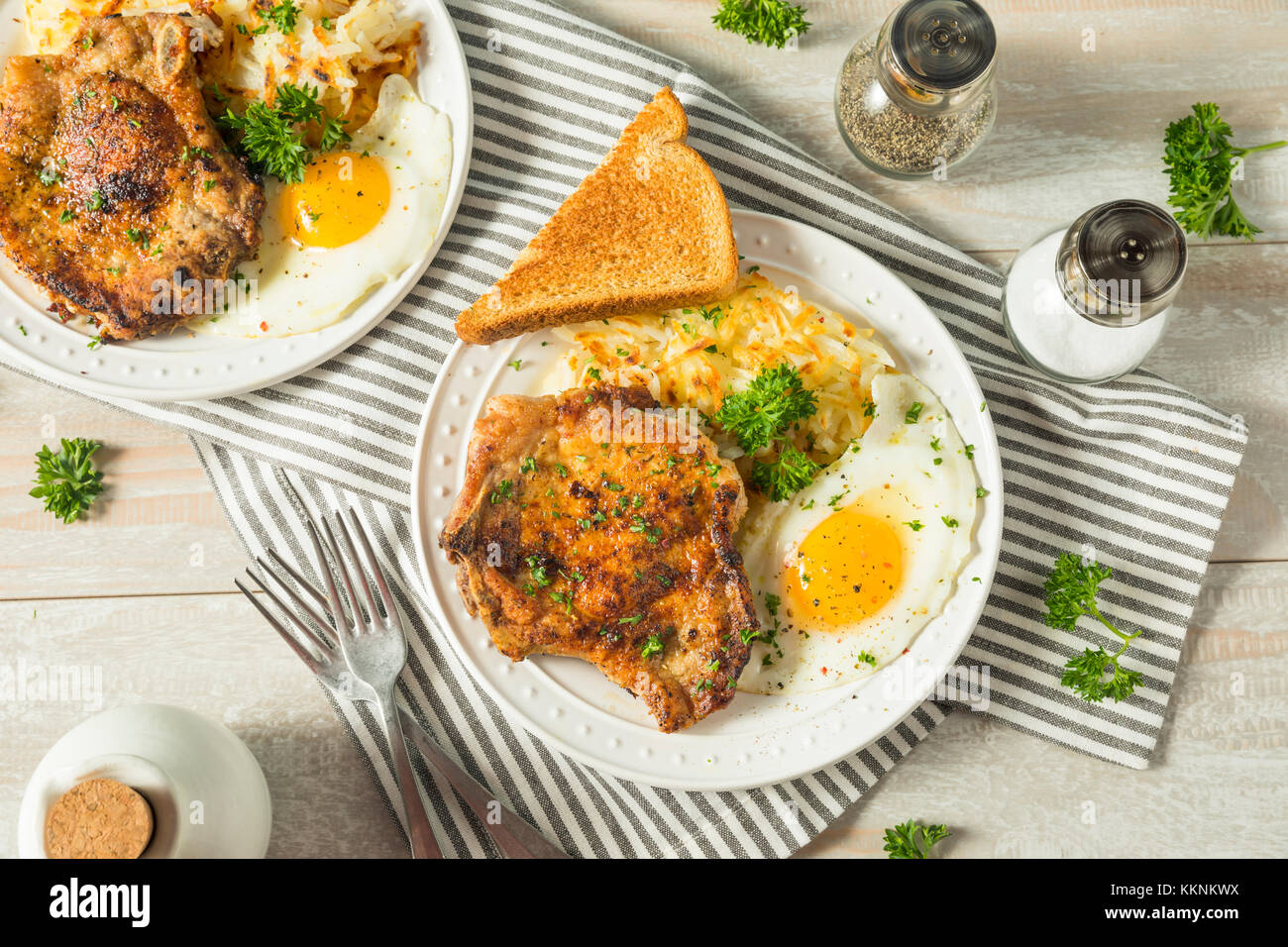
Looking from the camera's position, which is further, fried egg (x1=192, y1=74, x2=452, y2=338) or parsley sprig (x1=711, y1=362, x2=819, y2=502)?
fried egg (x1=192, y1=74, x2=452, y2=338)

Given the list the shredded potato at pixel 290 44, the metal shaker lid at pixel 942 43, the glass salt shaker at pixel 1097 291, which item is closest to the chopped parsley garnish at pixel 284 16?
the shredded potato at pixel 290 44

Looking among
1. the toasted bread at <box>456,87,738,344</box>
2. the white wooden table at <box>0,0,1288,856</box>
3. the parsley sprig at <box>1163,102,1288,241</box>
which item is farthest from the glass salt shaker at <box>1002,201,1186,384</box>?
the toasted bread at <box>456,87,738,344</box>

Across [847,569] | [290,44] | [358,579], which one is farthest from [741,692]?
[290,44]

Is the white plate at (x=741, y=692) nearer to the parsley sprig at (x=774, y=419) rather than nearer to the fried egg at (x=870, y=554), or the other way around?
the fried egg at (x=870, y=554)

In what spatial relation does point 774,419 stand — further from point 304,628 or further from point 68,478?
point 68,478

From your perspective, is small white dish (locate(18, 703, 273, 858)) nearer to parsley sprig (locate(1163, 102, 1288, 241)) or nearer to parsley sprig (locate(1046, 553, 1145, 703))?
parsley sprig (locate(1046, 553, 1145, 703))

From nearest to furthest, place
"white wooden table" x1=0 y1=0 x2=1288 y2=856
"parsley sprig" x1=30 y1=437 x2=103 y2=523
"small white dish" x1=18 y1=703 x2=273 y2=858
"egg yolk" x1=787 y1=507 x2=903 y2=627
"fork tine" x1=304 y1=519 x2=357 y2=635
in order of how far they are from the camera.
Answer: "small white dish" x1=18 y1=703 x2=273 y2=858 < "egg yolk" x1=787 y1=507 x2=903 y2=627 < "fork tine" x1=304 y1=519 x2=357 y2=635 < "white wooden table" x1=0 y1=0 x2=1288 y2=856 < "parsley sprig" x1=30 y1=437 x2=103 y2=523
